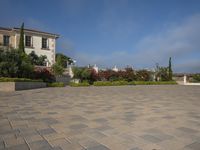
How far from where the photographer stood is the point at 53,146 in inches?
143

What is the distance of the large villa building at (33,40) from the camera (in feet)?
105

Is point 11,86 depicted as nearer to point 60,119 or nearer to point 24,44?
point 60,119

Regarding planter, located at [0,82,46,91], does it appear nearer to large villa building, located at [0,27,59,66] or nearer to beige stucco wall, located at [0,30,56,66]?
large villa building, located at [0,27,59,66]

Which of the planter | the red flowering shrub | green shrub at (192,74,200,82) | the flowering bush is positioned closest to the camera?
the planter

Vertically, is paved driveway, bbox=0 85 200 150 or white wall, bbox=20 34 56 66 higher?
white wall, bbox=20 34 56 66

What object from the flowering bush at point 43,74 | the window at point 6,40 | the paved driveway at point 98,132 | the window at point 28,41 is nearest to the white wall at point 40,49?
the window at point 28,41

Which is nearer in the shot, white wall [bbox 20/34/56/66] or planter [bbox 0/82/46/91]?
planter [bbox 0/82/46/91]

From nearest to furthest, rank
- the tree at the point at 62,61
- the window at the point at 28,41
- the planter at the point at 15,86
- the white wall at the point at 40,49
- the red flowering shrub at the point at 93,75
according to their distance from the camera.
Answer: the planter at the point at 15,86, the red flowering shrub at the point at 93,75, the window at the point at 28,41, the white wall at the point at 40,49, the tree at the point at 62,61

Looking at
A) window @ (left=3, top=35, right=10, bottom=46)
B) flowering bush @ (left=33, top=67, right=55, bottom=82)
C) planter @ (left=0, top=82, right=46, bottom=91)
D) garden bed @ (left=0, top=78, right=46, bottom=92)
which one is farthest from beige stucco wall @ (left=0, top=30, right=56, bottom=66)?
garden bed @ (left=0, top=78, right=46, bottom=92)

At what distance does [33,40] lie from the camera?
3369 cm

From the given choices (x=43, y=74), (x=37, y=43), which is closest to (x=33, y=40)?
(x=37, y=43)

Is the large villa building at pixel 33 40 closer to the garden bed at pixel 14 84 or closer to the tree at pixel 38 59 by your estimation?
the tree at pixel 38 59

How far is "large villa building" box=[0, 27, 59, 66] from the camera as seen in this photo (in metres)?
32.1

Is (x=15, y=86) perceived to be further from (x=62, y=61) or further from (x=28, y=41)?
(x=62, y=61)
